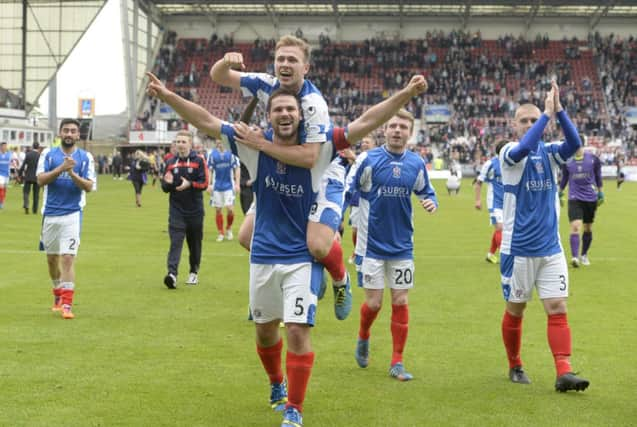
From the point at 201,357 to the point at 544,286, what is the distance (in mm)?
3040

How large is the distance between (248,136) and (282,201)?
0.47m

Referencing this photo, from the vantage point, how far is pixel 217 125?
557 centimetres

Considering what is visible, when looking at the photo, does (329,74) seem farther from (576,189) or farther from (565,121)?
(565,121)

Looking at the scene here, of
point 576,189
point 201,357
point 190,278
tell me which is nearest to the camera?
point 201,357

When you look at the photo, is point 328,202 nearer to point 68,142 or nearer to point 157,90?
point 157,90

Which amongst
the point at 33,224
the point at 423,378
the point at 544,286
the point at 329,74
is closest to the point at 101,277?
the point at 423,378

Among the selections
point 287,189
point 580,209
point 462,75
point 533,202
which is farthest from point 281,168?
point 462,75

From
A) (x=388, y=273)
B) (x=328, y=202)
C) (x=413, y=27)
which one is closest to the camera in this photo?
(x=328, y=202)

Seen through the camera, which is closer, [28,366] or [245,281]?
[28,366]

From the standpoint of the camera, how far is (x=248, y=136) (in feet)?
18.1

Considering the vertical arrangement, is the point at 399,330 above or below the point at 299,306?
below

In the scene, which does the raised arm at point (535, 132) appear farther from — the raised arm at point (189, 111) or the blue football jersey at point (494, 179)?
the blue football jersey at point (494, 179)

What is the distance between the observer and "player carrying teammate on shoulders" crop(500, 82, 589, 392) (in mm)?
6759

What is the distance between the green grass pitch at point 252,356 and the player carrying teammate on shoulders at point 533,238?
44cm
